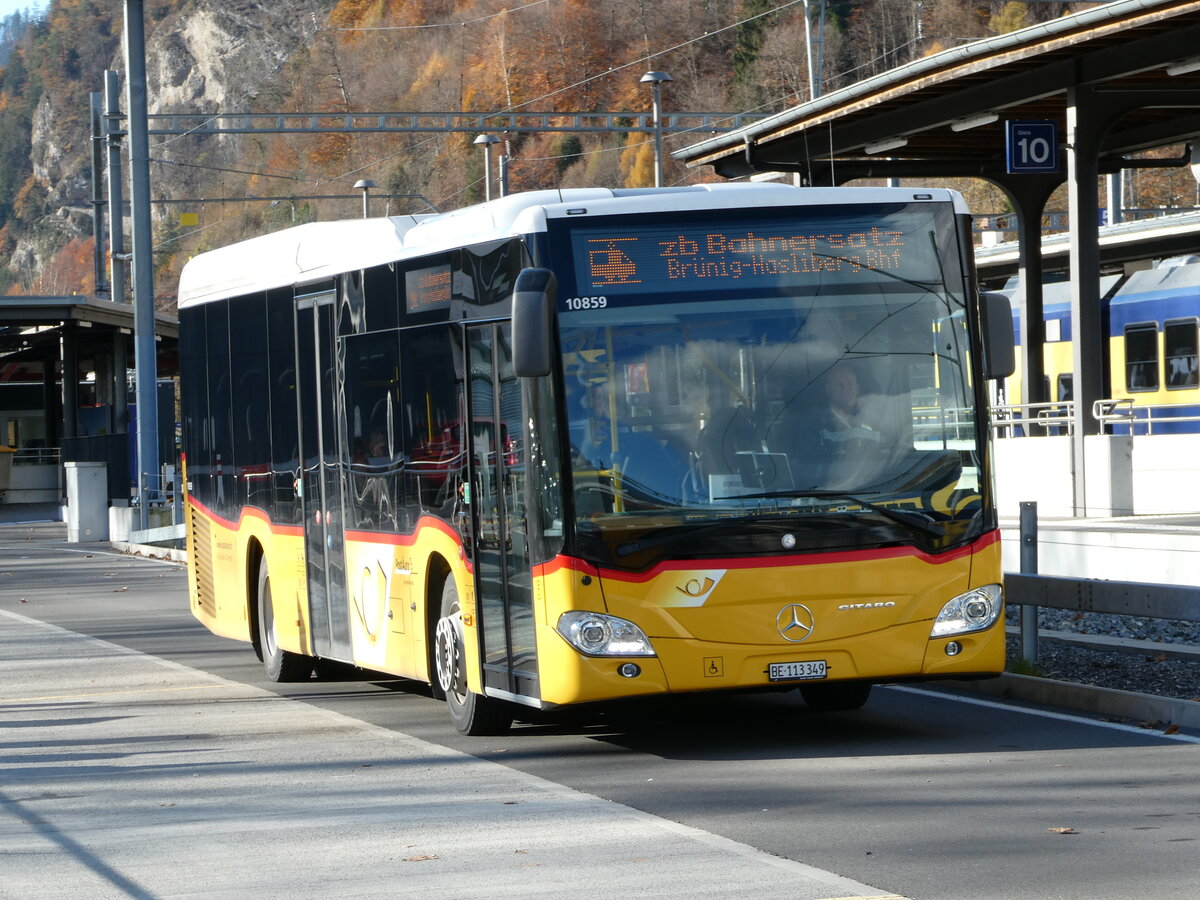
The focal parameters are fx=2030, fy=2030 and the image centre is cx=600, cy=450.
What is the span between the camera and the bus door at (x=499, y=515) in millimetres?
10273

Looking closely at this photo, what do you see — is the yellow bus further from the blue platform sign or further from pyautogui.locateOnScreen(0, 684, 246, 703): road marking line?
the blue platform sign

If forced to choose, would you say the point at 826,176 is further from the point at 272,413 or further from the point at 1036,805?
the point at 1036,805

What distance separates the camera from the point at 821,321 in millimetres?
10281

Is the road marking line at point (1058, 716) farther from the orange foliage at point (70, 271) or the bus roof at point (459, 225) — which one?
the orange foliage at point (70, 271)

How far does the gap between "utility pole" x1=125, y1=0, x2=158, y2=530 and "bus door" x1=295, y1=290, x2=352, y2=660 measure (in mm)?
19198

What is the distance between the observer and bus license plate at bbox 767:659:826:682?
10008 mm

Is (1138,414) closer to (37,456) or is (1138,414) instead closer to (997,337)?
(997,337)

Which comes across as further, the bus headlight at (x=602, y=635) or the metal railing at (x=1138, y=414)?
→ the metal railing at (x=1138, y=414)

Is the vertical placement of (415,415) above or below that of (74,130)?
below

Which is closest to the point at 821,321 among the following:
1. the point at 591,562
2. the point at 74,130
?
the point at 591,562

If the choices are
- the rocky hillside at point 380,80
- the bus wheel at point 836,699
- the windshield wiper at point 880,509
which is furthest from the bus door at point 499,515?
the rocky hillside at point 380,80

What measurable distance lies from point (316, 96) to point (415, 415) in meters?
117

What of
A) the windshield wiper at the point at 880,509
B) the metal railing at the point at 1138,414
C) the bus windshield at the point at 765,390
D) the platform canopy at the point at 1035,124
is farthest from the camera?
→ the metal railing at the point at 1138,414

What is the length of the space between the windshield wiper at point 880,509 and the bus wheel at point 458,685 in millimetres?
1927
